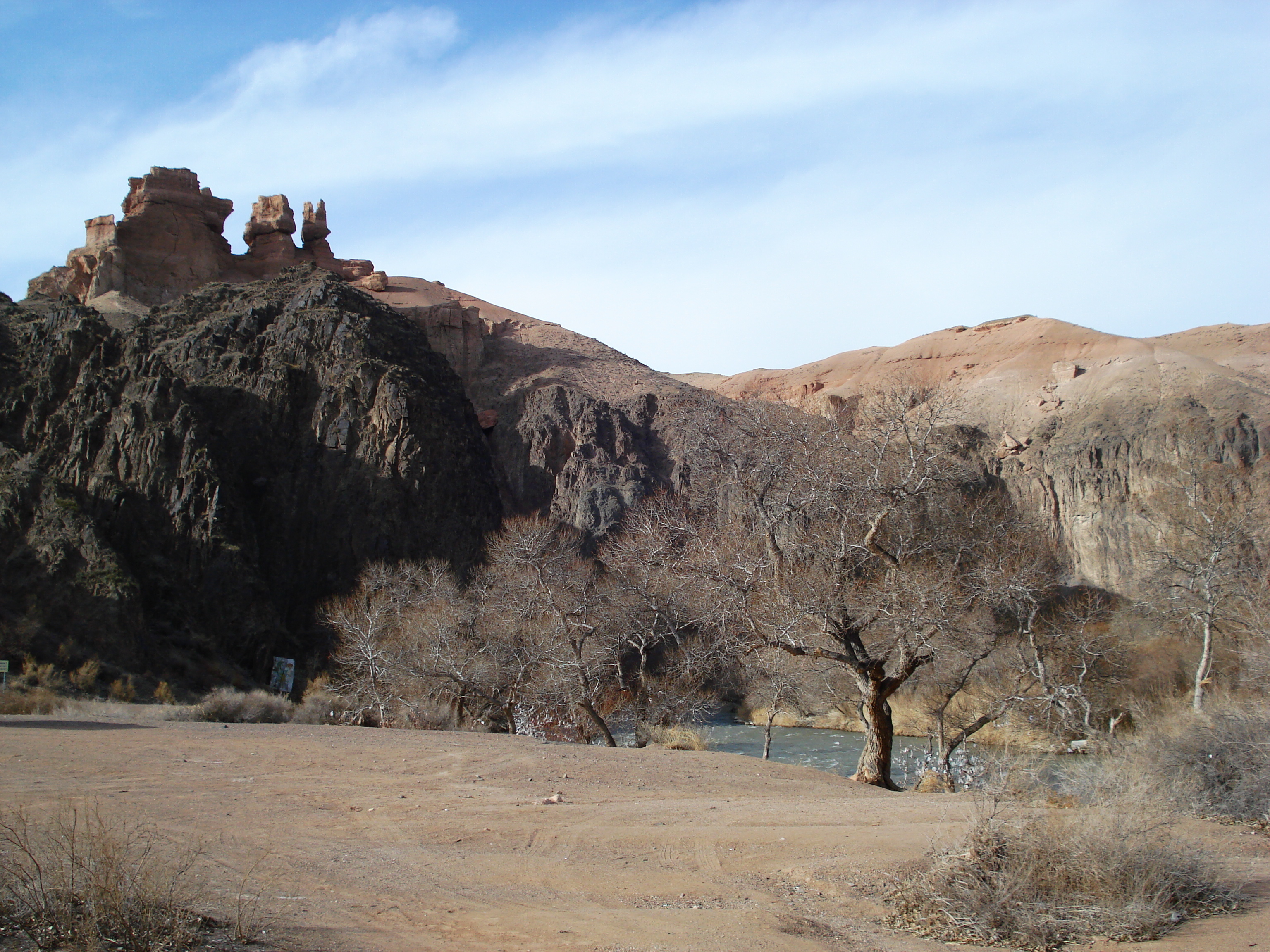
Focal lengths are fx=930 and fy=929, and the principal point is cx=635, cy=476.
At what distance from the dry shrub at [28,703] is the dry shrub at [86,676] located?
4.22m

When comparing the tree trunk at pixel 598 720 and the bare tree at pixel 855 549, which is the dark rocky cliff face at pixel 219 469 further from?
the bare tree at pixel 855 549

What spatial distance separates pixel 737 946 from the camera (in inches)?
229

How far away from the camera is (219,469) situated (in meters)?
45.0

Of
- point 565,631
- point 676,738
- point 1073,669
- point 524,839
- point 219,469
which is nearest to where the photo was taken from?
point 524,839

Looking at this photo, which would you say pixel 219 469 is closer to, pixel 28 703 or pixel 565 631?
pixel 28 703

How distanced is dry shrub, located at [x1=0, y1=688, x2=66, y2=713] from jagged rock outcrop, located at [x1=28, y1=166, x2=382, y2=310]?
49.9m

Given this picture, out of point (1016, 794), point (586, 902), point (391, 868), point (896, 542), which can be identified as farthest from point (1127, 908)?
point (896, 542)

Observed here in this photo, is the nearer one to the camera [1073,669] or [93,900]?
[93,900]

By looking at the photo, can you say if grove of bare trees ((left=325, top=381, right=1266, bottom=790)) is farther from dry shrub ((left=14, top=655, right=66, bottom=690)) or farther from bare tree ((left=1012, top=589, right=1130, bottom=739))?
dry shrub ((left=14, top=655, right=66, bottom=690))

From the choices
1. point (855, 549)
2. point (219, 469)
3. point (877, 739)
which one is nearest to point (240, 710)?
point (877, 739)

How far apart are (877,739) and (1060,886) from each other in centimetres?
1042

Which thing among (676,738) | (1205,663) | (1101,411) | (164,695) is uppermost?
(1101,411)

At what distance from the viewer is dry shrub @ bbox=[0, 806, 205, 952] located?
4.69m

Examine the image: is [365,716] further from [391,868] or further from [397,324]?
[397,324]
